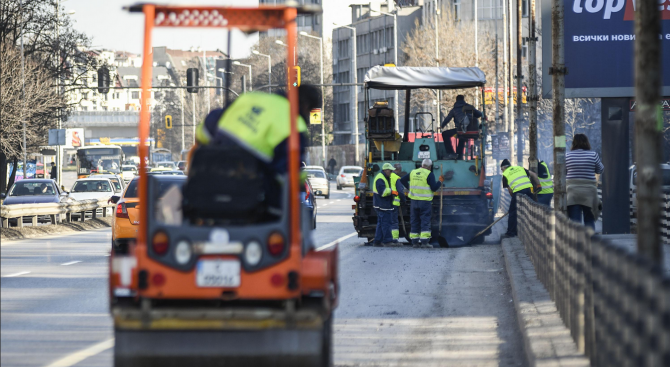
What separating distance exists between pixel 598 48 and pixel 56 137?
21.9 metres

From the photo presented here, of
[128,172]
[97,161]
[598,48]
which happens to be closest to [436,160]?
[598,48]

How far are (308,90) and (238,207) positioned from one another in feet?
2.85

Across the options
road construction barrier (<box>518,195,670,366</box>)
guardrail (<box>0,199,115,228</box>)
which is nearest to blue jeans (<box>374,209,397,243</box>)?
guardrail (<box>0,199,115,228</box>)

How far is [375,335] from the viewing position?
963 cm

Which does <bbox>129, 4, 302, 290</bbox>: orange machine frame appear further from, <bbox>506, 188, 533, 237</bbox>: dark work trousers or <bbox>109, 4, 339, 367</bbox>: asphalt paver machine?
<bbox>506, 188, 533, 237</bbox>: dark work trousers

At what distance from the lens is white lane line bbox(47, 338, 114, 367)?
7838 millimetres

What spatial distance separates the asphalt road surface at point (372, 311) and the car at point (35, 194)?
34.4 ft

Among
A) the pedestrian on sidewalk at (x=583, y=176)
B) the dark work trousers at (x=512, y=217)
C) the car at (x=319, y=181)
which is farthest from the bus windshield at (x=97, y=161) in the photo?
the pedestrian on sidewalk at (x=583, y=176)

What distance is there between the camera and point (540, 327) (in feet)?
29.3

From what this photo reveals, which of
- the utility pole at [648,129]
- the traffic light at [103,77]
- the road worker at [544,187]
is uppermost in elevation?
the traffic light at [103,77]

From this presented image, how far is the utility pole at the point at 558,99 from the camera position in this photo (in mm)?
16859

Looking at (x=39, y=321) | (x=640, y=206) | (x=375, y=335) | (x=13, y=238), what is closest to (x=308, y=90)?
(x=640, y=206)

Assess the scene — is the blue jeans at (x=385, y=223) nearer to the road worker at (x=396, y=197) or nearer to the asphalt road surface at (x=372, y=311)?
the road worker at (x=396, y=197)

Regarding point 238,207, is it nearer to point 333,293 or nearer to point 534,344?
point 333,293
